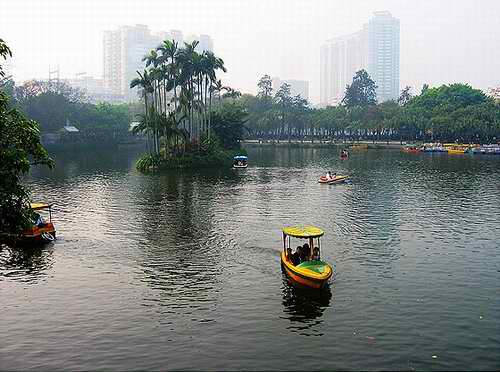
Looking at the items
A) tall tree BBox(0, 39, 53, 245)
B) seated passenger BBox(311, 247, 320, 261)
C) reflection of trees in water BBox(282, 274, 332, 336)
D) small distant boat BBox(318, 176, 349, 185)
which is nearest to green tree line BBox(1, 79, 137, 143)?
small distant boat BBox(318, 176, 349, 185)

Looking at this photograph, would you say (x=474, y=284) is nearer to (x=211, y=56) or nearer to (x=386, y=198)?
(x=386, y=198)

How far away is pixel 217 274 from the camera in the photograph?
3472 cm

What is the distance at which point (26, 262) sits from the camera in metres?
37.2

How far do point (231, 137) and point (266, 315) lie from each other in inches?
3549

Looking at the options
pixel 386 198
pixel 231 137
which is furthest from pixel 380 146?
pixel 386 198

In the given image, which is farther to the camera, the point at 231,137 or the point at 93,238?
the point at 231,137

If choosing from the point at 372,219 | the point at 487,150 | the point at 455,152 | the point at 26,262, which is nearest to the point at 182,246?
the point at 26,262

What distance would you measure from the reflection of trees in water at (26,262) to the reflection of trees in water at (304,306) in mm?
14308

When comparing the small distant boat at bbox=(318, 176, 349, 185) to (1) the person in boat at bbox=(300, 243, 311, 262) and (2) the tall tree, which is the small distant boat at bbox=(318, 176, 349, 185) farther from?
(2) the tall tree

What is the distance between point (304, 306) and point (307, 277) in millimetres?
2115

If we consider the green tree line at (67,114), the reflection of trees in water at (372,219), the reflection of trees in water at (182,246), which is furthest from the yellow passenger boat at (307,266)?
the green tree line at (67,114)

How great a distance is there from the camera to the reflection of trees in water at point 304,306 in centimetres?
2673

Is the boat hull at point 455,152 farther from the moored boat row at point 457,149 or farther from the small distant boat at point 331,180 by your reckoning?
the small distant boat at point 331,180

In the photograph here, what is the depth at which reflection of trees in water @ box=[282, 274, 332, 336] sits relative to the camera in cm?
2673
